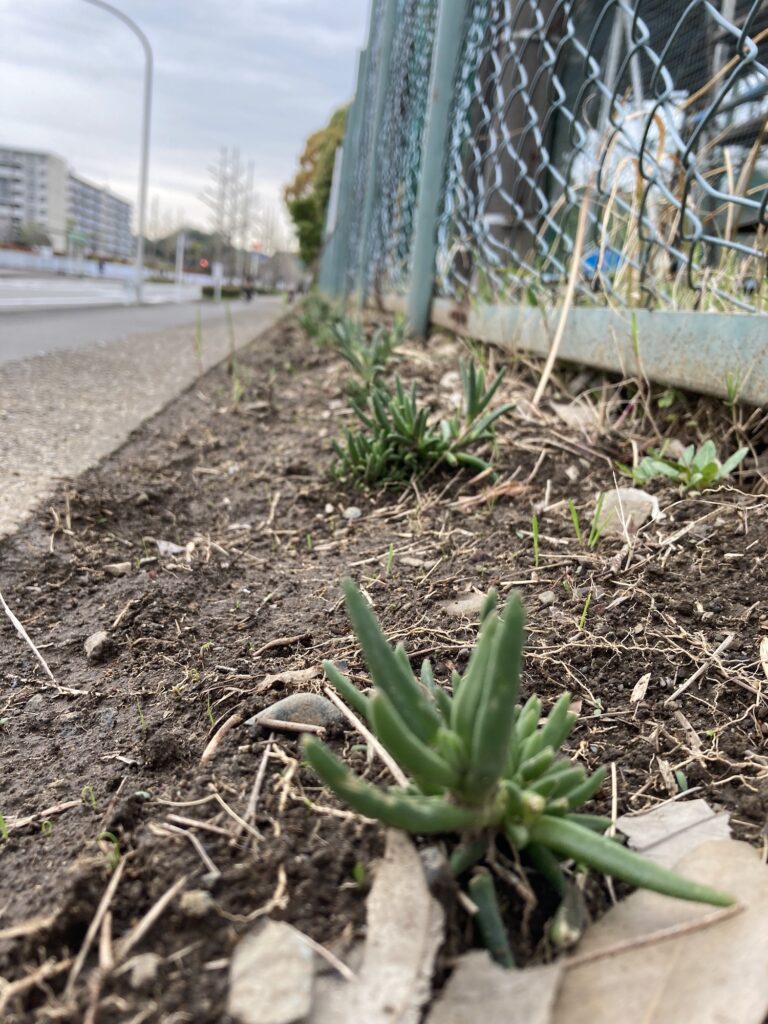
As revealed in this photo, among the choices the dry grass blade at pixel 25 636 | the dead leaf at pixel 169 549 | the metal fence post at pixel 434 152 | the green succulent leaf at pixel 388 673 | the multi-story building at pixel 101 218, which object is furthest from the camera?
the multi-story building at pixel 101 218

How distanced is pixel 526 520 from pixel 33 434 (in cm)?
167

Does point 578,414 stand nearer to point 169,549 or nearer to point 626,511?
point 626,511

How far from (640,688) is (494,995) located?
550mm

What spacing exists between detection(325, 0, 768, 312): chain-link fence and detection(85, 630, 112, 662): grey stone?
1.41m

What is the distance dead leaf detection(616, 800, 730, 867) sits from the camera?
2.63ft

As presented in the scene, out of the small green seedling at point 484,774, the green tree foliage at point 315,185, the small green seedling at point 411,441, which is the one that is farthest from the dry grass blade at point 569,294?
the green tree foliage at point 315,185

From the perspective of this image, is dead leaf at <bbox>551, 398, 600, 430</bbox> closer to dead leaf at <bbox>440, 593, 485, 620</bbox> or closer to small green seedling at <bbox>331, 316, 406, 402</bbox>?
small green seedling at <bbox>331, 316, 406, 402</bbox>

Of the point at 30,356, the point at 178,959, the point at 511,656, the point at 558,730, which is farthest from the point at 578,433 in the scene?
the point at 30,356

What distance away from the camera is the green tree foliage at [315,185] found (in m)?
27.3

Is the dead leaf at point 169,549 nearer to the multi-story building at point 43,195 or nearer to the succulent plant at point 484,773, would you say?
the succulent plant at point 484,773

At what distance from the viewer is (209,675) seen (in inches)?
45.3

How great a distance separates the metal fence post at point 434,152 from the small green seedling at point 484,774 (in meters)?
3.28

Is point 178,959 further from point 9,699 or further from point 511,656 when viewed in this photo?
point 9,699

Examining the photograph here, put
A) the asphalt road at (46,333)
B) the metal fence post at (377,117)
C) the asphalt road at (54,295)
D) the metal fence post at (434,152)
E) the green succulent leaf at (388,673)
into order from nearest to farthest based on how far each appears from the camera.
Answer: the green succulent leaf at (388,673) < the metal fence post at (434,152) < the asphalt road at (46,333) < the metal fence post at (377,117) < the asphalt road at (54,295)
